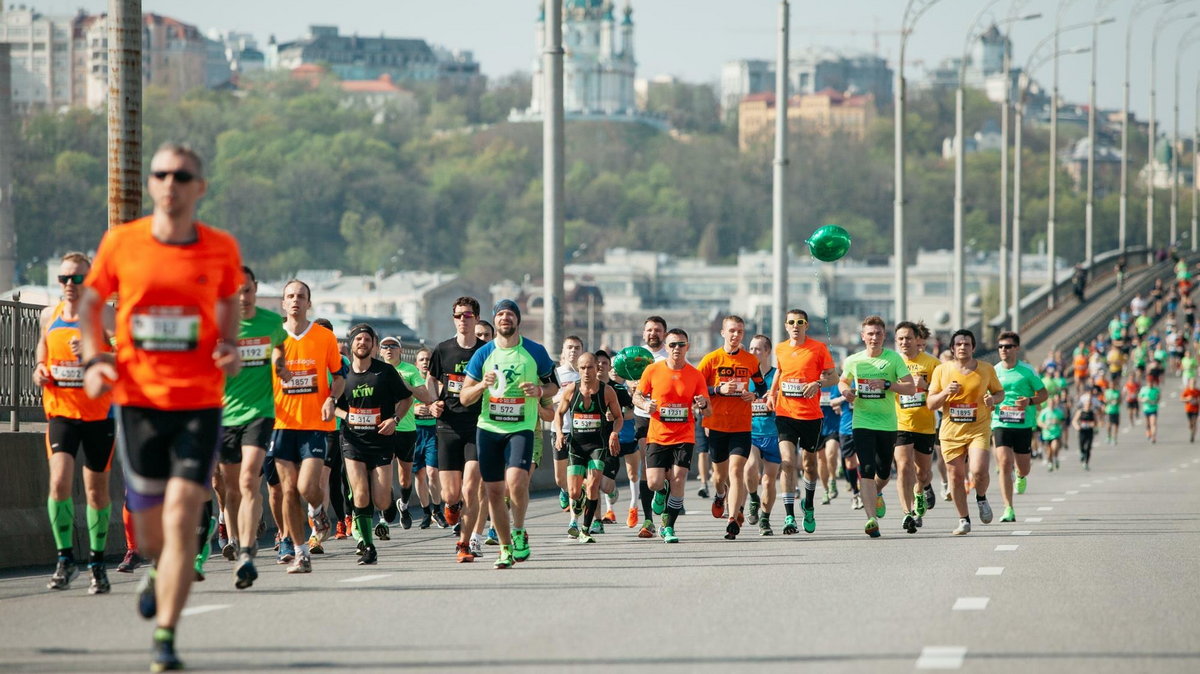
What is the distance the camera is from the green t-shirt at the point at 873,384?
18203mm

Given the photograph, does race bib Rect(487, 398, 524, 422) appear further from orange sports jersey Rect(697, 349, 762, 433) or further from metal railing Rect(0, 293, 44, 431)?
orange sports jersey Rect(697, 349, 762, 433)

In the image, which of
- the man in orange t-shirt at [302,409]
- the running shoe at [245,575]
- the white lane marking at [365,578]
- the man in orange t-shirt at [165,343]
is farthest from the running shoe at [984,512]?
the man in orange t-shirt at [165,343]

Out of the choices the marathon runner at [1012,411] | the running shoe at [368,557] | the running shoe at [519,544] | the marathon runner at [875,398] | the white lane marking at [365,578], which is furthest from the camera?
the marathon runner at [1012,411]

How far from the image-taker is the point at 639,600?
40.0 ft

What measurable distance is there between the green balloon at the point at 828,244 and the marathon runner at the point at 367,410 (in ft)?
24.6

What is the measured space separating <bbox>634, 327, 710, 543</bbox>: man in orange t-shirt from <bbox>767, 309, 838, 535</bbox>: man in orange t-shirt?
973mm

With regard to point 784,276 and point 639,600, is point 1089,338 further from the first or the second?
point 639,600

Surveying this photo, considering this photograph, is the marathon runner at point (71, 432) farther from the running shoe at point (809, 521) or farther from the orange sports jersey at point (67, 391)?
the running shoe at point (809, 521)

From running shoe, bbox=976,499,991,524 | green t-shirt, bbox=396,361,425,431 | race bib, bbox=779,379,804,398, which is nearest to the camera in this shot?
race bib, bbox=779,379,804,398

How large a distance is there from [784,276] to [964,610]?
25323 mm

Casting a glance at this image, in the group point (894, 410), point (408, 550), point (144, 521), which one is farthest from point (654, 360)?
point (144, 521)

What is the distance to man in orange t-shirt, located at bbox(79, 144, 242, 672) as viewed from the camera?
9336 millimetres

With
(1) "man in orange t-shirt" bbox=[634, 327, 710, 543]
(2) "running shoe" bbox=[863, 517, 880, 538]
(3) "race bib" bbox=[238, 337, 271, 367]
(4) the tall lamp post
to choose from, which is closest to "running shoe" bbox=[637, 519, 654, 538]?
(1) "man in orange t-shirt" bbox=[634, 327, 710, 543]

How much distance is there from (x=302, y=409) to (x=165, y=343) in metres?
4.80
